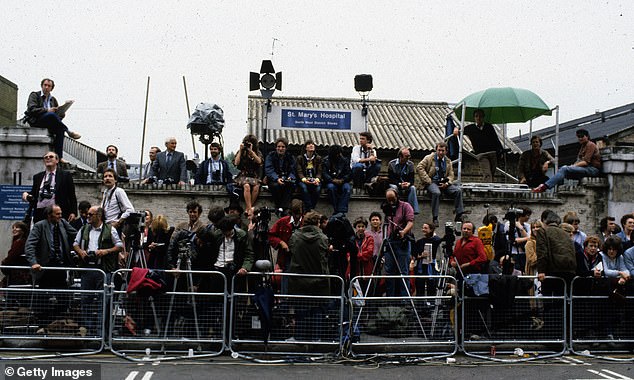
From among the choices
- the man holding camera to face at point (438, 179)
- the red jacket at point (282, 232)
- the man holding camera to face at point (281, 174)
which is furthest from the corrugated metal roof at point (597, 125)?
the red jacket at point (282, 232)

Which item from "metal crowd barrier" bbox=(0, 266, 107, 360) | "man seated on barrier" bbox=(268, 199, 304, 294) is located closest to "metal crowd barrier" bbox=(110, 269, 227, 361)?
"metal crowd barrier" bbox=(0, 266, 107, 360)

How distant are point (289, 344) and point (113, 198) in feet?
12.2

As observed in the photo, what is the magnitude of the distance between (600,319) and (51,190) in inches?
335

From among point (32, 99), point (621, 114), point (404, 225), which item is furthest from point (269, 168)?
point (621, 114)

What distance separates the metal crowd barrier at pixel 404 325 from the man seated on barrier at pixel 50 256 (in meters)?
3.86

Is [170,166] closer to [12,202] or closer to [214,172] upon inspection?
[214,172]

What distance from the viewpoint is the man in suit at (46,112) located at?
48.5ft

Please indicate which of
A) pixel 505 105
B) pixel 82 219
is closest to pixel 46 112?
pixel 82 219

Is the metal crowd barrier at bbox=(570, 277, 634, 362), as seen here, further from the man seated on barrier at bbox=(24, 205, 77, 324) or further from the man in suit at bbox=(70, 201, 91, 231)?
the man in suit at bbox=(70, 201, 91, 231)

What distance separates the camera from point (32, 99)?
14.8 meters

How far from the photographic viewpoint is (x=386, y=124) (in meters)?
30.6

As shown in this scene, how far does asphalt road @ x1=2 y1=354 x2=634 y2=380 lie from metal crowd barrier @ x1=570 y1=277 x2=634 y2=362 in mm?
578

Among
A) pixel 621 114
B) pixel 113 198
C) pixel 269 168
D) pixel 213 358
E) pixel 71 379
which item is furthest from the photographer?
pixel 621 114

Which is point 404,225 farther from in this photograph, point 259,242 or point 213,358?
point 213,358
